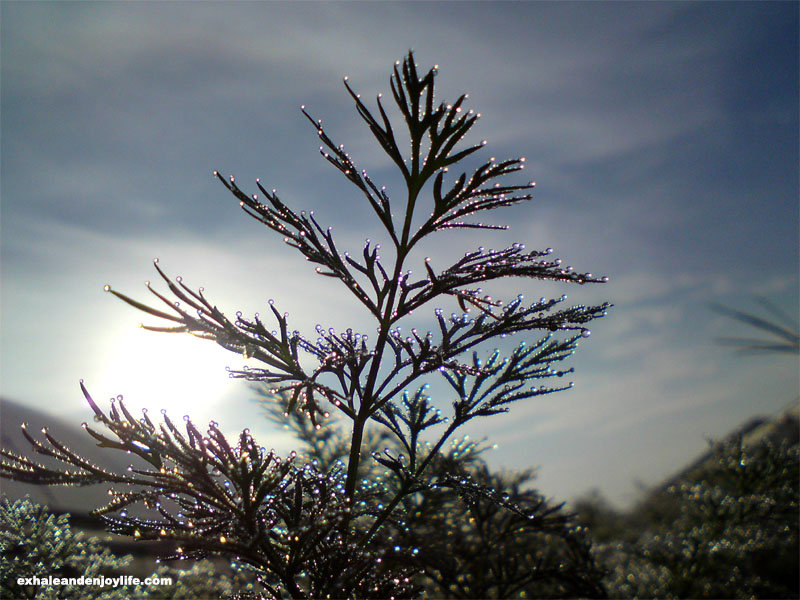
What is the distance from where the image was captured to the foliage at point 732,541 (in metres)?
3.47

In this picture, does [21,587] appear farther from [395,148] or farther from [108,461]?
[395,148]

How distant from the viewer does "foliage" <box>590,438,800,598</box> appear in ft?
11.4

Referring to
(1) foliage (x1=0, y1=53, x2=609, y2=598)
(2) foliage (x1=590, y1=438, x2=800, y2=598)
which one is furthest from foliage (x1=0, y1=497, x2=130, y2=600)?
(2) foliage (x1=590, y1=438, x2=800, y2=598)

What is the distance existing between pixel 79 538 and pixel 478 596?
1853 mm

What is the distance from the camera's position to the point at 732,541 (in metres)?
3.53

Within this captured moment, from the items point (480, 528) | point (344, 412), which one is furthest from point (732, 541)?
point (344, 412)

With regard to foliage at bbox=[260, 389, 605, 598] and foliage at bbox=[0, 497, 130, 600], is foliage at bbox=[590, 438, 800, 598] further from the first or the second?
foliage at bbox=[0, 497, 130, 600]

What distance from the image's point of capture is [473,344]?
66.0 inches

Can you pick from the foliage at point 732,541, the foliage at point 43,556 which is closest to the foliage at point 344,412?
the foliage at point 43,556

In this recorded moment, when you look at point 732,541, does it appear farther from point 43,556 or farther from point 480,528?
point 43,556

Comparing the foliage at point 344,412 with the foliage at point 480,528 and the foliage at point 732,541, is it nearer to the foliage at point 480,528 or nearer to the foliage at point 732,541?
the foliage at point 480,528

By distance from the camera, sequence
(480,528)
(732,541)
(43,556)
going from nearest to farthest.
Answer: (43,556) → (480,528) → (732,541)

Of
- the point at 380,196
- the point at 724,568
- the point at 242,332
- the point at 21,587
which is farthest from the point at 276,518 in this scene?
the point at 724,568

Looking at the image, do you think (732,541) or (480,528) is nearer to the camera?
(480,528)
